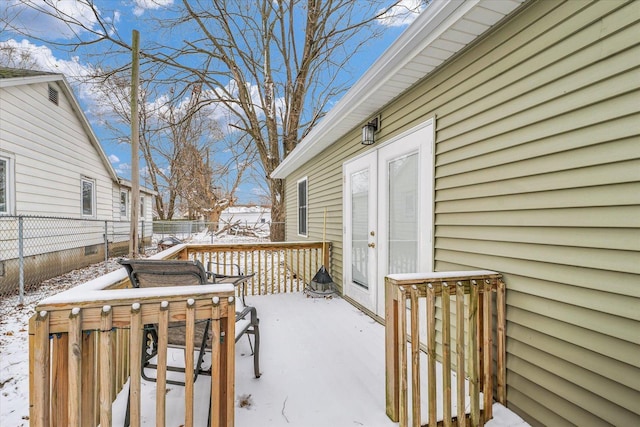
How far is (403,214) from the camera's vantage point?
3.13m

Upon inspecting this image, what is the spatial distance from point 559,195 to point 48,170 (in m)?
9.45

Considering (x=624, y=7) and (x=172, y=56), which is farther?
(x=172, y=56)

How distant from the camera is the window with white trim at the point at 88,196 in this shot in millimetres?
8898

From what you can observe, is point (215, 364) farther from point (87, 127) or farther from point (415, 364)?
point (87, 127)

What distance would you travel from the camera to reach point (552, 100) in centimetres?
167

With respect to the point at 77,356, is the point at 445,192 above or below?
above

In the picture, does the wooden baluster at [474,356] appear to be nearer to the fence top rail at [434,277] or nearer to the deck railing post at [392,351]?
the fence top rail at [434,277]

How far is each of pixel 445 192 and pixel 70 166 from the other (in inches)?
377

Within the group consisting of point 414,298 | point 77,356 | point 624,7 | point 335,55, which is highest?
point 335,55

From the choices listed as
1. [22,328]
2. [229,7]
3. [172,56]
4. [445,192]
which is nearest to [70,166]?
[172,56]

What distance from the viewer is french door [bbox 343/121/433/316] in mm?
2766

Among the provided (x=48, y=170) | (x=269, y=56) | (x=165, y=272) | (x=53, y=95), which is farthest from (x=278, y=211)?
(x=165, y=272)

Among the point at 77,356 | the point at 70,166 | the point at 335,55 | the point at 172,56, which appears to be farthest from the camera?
the point at 335,55

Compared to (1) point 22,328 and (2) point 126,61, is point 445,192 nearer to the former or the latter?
(1) point 22,328
